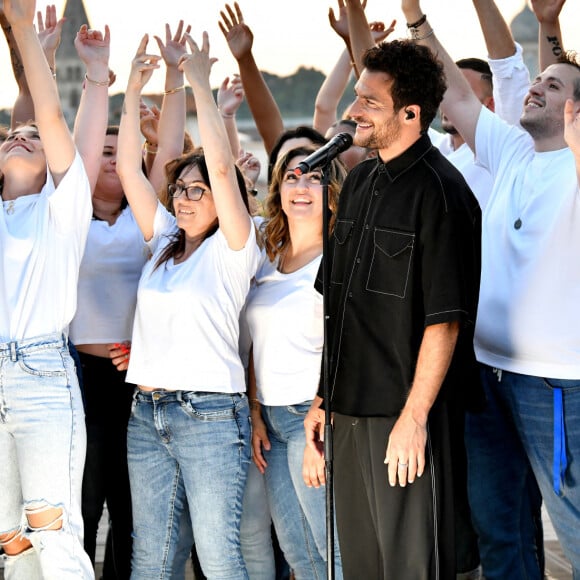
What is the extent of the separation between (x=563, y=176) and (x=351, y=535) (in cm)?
122

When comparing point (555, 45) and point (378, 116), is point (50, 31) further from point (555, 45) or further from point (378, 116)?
point (555, 45)

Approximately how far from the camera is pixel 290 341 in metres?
3.01

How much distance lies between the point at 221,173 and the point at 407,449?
1.15m

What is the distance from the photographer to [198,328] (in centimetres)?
300

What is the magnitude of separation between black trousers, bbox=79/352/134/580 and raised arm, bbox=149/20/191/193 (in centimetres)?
83

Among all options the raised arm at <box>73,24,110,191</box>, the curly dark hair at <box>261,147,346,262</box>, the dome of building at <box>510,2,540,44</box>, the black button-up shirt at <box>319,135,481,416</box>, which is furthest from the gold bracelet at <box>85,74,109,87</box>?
the dome of building at <box>510,2,540,44</box>

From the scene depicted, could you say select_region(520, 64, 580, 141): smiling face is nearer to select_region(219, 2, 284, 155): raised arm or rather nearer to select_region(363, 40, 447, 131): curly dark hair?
select_region(363, 40, 447, 131): curly dark hair

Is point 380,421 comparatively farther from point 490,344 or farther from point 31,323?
point 31,323

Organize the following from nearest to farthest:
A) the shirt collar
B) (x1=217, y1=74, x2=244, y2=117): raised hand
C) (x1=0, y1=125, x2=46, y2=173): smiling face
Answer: the shirt collar, (x1=0, y1=125, x2=46, y2=173): smiling face, (x1=217, y1=74, x2=244, y2=117): raised hand

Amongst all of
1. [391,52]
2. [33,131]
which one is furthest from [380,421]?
[33,131]

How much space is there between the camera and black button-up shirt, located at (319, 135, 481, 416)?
245 centimetres

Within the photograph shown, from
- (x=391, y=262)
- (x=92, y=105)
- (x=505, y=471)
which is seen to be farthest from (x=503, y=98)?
(x=92, y=105)

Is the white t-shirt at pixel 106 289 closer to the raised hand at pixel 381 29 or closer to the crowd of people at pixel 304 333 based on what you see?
the crowd of people at pixel 304 333

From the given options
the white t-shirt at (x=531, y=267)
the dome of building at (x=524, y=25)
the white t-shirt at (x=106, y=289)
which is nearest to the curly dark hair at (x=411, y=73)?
the white t-shirt at (x=531, y=267)
